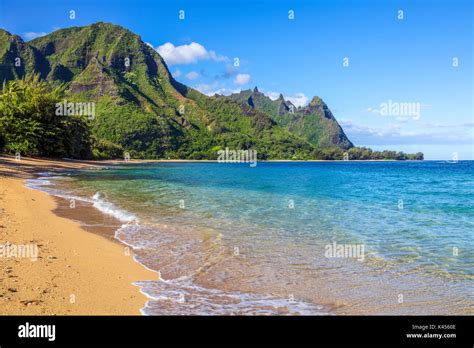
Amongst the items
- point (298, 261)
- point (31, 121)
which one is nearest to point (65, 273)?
point (298, 261)

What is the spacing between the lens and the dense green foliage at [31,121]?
5541 cm

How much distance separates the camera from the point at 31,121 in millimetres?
56875

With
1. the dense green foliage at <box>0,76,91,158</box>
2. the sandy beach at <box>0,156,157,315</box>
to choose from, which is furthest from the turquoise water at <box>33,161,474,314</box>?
the dense green foliage at <box>0,76,91,158</box>

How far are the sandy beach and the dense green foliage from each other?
160 ft

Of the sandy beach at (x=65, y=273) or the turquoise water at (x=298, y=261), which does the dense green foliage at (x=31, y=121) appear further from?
the sandy beach at (x=65, y=273)

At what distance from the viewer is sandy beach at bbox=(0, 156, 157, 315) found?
6.42m

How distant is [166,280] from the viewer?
8547 millimetres

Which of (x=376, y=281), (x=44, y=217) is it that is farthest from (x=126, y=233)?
(x=376, y=281)

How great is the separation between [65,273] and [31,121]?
2223 inches

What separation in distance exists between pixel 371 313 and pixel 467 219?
50.0ft

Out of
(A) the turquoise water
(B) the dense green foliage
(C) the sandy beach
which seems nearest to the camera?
(C) the sandy beach

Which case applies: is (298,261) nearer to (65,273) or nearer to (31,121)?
(65,273)

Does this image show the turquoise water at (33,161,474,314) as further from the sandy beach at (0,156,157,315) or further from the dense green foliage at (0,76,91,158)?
the dense green foliage at (0,76,91,158)
